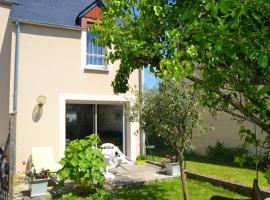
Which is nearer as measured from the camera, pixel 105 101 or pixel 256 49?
pixel 256 49

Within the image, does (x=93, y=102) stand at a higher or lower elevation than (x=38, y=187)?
higher

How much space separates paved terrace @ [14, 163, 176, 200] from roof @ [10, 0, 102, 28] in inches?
285

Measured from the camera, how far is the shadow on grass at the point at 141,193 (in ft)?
35.3

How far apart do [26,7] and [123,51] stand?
12655 mm

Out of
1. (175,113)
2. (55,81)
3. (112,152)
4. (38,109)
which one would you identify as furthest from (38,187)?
(55,81)

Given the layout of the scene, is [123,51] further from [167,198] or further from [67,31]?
[67,31]

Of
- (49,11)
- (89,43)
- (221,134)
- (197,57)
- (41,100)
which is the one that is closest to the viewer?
(197,57)

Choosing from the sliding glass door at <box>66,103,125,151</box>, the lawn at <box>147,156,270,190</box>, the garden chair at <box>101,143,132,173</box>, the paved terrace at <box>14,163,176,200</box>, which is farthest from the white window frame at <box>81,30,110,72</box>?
the lawn at <box>147,156,270,190</box>

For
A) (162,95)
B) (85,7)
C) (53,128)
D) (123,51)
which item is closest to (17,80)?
(53,128)

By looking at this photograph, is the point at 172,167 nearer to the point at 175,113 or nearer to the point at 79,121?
the point at 175,113

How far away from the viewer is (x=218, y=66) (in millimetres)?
3719

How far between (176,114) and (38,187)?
4.93 metres

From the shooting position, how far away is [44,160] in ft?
45.2

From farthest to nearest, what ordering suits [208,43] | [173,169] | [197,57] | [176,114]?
[173,169] → [176,114] → [197,57] → [208,43]
